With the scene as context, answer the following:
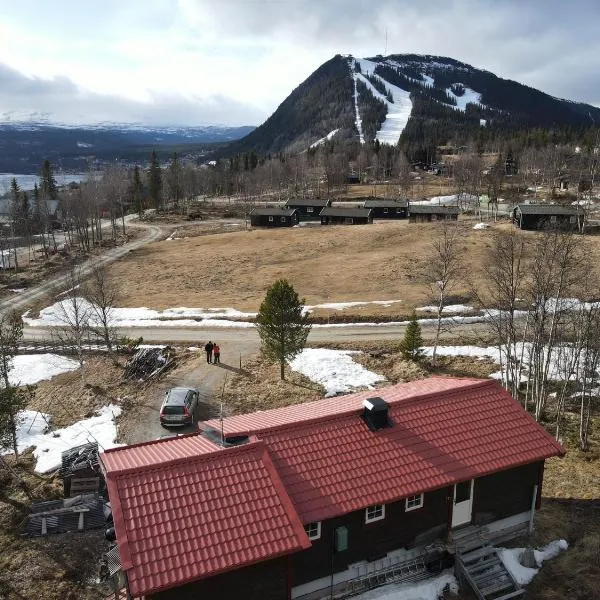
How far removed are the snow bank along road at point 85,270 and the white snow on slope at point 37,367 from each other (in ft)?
28.4

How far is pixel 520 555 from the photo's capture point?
55.5 feet

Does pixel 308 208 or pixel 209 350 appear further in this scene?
pixel 308 208

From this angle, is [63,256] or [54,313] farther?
[63,256]

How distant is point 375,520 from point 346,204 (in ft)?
336

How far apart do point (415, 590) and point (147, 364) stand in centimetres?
2163

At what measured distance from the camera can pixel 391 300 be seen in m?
48.2

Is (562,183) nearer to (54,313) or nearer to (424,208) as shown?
(424,208)

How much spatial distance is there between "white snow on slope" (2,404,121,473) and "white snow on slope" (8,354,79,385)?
746cm

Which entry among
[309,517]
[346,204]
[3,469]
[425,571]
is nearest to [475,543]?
[425,571]

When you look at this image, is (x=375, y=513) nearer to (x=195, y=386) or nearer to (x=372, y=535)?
(x=372, y=535)

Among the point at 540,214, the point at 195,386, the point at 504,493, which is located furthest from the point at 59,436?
the point at 540,214

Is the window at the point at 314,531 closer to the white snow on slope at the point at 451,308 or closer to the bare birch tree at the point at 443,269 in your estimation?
the bare birch tree at the point at 443,269

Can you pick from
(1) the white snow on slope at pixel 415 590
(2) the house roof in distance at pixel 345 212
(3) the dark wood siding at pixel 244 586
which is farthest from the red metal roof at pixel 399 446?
(2) the house roof in distance at pixel 345 212

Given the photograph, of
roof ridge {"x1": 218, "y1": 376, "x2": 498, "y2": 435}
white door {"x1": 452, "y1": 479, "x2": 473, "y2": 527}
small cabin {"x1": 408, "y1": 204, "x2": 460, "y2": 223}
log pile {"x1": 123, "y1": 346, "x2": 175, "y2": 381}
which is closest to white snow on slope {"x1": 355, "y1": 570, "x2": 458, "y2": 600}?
white door {"x1": 452, "y1": 479, "x2": 473, "y2": 527}
